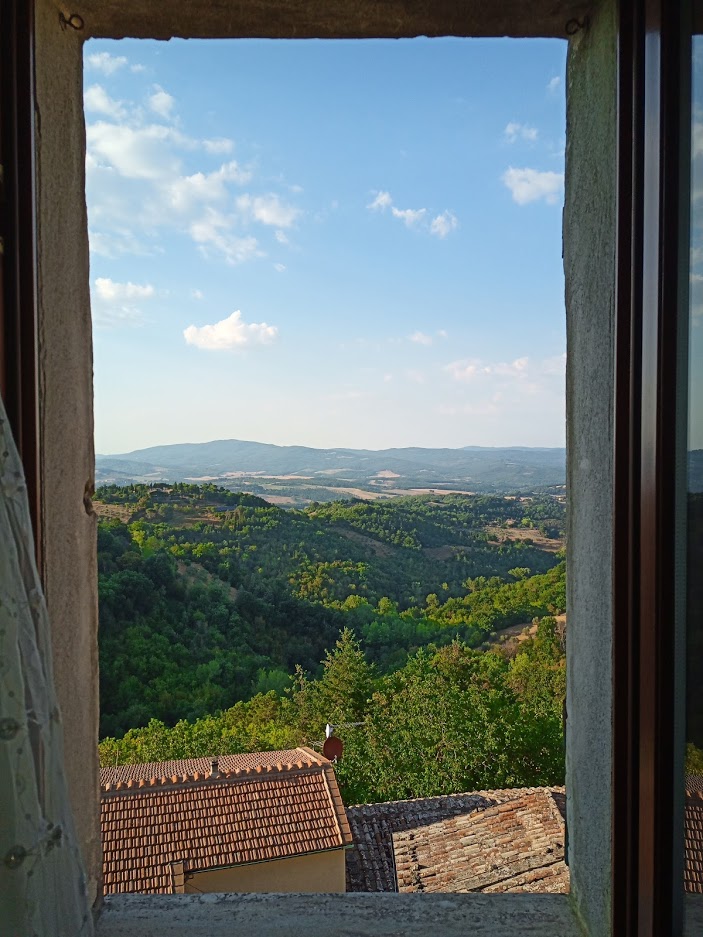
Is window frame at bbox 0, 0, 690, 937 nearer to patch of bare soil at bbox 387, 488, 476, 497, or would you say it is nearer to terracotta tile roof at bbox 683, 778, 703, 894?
terracotta tile roof at bbox 683, 778, 703, 894

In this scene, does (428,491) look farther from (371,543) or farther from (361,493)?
(371,543)

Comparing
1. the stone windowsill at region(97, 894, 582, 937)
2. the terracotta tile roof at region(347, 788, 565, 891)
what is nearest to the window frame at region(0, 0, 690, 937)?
the stone windowsill at region(97, 894, 582, 937)

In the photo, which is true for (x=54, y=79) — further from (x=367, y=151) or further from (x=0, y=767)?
(x=367, y=151)

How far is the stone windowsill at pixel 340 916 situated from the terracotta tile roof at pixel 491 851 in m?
2.37

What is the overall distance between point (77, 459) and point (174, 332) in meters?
19.4

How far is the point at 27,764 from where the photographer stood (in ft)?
1.56

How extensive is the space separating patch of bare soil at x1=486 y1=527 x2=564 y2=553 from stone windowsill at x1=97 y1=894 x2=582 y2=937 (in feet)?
43.0

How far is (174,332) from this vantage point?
1914 cm

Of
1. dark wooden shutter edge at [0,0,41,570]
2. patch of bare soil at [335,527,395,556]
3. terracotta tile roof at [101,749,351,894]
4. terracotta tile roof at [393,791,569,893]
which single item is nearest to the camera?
dark wooden shutter edge at [0,0,41,570]

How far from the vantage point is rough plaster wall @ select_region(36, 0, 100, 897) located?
2.33ft

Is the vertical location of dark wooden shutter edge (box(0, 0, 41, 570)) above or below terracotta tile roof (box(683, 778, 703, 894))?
above

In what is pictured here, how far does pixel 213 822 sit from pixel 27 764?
387cm

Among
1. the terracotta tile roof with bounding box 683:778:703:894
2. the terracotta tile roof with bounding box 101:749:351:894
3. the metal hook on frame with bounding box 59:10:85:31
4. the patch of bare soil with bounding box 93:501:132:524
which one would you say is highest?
the metal hook on frame with bounding box 59:10:85:31

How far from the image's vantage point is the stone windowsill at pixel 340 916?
734 mm
